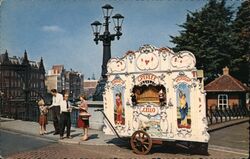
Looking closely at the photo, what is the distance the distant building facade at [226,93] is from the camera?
2536 centimetres

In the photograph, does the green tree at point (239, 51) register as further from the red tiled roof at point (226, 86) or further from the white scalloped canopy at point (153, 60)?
the white scalloped canopy at point (153, 60)

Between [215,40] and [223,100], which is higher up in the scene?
[215,40]

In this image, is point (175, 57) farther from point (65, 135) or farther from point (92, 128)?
point (92, 128)

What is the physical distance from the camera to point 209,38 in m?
30.4

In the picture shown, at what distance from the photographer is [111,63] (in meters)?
10.1

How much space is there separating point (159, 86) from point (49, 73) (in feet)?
349

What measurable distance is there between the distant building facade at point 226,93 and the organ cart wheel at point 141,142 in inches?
676

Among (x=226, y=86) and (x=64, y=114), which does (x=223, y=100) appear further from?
(x=64, y=114)

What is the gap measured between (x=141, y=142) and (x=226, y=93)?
18614 mm

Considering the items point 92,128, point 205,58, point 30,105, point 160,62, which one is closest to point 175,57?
point 160,62

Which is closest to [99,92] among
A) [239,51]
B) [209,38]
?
[209,38]

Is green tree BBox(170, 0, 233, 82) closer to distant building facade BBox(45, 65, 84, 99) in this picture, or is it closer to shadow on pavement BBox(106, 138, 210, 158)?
shadow on pavement BBox(106, 138, 210, 158)

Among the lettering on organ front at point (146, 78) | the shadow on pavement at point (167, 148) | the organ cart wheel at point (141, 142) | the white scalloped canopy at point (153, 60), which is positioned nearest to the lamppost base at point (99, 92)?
the shadow on pavement at point (167, 148)

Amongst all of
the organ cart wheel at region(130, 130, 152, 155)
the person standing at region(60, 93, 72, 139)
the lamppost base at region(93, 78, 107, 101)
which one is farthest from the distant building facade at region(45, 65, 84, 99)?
the organ cart wheel at region(130, 130, 152, 155)
